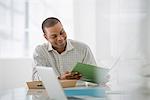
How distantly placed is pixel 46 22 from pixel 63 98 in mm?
985

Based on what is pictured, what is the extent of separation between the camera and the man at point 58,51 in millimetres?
1845

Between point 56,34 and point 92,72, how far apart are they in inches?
30.8

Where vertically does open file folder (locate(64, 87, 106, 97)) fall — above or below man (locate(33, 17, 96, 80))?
below

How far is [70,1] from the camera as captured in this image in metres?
Result: 3.46

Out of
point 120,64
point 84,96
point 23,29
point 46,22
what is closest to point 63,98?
point 84,96

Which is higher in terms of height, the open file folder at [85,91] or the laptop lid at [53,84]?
the laptop lid at [53,84]

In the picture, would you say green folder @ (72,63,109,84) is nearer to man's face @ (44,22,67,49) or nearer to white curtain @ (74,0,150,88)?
white curtain @ (74,0,150,88)

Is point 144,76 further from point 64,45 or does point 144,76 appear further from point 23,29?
point 23,29

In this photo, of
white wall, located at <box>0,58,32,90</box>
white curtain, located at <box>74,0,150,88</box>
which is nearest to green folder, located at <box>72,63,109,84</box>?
white curtain, located at <box>74,0,150,88</box>

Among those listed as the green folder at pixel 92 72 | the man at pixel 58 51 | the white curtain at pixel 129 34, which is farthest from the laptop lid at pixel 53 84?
the man at pixel 58 51

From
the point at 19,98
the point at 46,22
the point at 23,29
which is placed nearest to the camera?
the point at 19,98

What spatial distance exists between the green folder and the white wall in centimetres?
166

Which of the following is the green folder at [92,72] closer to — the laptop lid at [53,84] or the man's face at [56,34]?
the laptop lid at [53,84]

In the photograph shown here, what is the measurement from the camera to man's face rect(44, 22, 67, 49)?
1.83 meters
